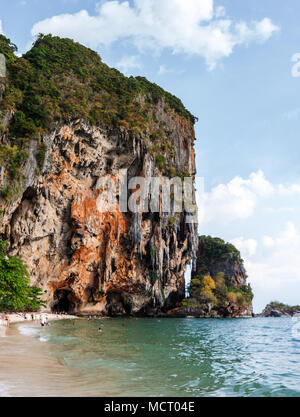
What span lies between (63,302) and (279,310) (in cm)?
7906

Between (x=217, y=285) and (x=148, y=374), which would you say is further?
(x=217, y=285)

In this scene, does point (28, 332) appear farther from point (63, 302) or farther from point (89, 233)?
point (63, 302)

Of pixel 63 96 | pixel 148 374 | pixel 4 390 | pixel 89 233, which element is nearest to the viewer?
pixel 4 390

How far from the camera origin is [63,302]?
41.2 m

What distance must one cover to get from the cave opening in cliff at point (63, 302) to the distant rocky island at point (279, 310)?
237 ft

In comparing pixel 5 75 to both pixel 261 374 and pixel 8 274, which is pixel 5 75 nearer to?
pixel 8 274

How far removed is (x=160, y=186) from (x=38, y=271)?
21.4 m

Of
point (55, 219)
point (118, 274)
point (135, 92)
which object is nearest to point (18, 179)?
point (55, 219)

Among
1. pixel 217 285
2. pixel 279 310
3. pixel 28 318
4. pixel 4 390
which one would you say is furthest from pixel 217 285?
pixel 4 390

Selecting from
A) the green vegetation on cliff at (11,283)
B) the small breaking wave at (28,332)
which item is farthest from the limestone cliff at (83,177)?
the small breaking wave at (28,332)

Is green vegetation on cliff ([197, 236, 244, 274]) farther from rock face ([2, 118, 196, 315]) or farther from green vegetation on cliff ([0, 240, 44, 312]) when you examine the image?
green vegetation on cliff ([0, 240, 44, 312])

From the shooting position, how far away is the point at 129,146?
3922 centimetres

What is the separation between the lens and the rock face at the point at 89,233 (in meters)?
30.4

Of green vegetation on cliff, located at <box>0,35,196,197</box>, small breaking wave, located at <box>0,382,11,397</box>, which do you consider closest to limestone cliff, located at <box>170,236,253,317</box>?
green vegetation on cliff, located at <box>0,35,196,197</box>
